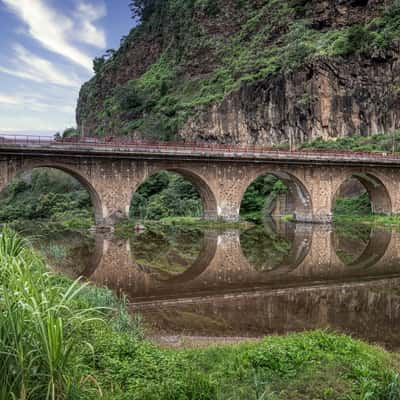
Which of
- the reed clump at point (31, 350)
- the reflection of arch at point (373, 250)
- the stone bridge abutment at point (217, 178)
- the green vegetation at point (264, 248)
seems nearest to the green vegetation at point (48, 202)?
the stone bridge abutment at point (217, 178)

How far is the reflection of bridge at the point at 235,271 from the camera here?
12688mm

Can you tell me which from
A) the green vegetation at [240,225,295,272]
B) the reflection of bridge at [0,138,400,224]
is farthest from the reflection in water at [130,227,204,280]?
the reflection of bridge at [0,138,400,224]

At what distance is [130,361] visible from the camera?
5.75m

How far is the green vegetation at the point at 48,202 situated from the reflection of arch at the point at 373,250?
17.2m

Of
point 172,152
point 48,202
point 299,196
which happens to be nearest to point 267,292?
point 172,152

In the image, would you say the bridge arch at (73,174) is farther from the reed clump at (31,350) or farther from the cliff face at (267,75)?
the reed clump at (31,350)

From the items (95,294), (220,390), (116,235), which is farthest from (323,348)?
(116,235)

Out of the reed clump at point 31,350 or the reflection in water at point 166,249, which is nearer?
the reed clump at point 31,350

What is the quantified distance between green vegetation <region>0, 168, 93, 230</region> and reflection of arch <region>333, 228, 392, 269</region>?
676 inches

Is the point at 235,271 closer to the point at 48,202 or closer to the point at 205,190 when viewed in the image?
the point at 205,190

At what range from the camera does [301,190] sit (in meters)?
32.0

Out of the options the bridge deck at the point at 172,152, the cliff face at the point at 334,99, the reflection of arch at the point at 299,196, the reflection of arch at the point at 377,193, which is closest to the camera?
the bridge deck at the point at 172,152

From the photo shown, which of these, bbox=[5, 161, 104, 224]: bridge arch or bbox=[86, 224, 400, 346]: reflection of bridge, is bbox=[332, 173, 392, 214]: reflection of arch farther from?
bbox=[5, 161, 104, 224]: bridge arch

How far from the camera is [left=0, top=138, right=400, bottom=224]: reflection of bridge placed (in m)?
23.9
